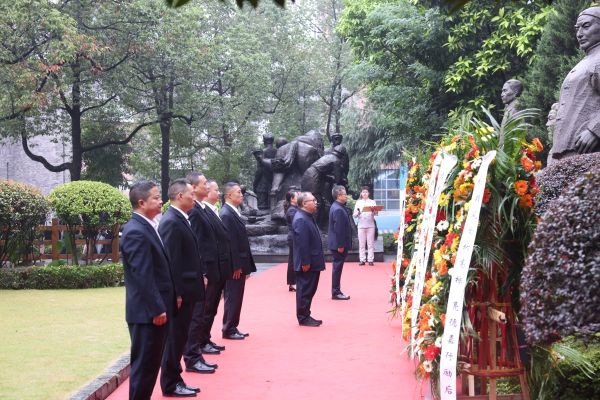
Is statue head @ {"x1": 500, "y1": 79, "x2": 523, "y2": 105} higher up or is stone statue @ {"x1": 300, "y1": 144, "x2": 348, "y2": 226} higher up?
statue head @ {"x1": 500, "y1": 79, "x2": 523, "y2": 105}

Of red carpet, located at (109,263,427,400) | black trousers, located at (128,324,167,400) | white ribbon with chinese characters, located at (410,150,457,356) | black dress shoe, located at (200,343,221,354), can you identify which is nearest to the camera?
black trousers, located at (128,324,167,400)

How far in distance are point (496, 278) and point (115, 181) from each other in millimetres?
25852

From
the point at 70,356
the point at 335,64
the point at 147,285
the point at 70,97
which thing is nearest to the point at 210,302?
the point at 70,356

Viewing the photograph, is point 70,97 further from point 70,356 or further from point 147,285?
point 147,285

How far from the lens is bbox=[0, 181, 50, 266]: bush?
14.3 meters

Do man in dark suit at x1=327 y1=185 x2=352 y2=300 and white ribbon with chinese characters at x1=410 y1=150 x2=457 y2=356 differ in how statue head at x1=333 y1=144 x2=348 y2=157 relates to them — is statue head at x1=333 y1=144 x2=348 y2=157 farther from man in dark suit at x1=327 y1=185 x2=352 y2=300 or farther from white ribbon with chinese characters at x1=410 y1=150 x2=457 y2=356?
white ribbon with chinese characters at x1=410 y1=150 x2=457 y2=356

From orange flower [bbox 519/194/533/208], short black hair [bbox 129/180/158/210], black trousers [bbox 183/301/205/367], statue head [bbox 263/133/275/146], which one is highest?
statue head [bbox 263/133/275/146]

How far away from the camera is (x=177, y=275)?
19.5 ft

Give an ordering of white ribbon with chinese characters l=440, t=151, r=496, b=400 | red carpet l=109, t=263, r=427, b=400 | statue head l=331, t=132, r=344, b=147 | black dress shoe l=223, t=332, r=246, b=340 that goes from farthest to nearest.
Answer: statue head l=331, t=132, r=344, b=147
black dress shoe l=223, t=332, r=246, b=340
red carpet l=109, t=263, r=427, b=400
white ribbon with chinese characters l=440, t=151, r=496, b=400

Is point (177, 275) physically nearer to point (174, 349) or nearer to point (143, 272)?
point (174, 349)

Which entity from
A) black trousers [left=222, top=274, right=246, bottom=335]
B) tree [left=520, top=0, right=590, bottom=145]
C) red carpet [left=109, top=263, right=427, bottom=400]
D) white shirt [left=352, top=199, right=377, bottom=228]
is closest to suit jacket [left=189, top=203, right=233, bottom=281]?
black trousers [left=222, top=274, right=246, bottom=335]

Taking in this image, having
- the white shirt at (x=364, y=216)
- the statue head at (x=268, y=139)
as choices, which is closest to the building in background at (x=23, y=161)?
the statue head at (x=268, y=139)

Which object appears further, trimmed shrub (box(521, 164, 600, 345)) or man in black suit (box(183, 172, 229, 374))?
man in black suit (box(183, 172, 229, 374))

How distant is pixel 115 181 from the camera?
96.8ft
